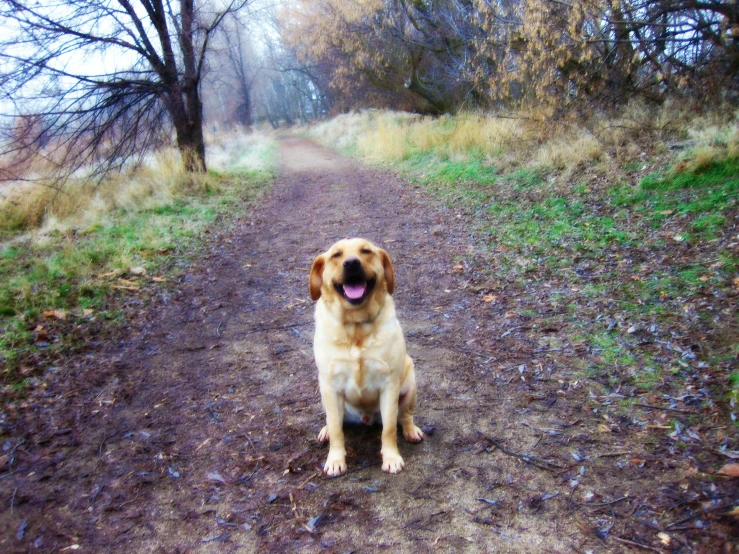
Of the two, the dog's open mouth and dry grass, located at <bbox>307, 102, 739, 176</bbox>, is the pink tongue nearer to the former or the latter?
the dog's open mouth

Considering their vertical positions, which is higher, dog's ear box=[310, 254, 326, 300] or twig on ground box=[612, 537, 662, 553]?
dog's ear box=[310, 254, 326, 300]

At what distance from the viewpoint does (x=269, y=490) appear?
2.76m

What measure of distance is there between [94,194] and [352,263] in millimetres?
8614

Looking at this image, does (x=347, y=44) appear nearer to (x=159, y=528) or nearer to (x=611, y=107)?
(x=611, y=107)

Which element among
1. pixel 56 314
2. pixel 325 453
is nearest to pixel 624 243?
pixel 325 453

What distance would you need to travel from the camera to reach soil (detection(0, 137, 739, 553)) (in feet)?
7.84

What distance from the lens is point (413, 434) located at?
10.1 feet

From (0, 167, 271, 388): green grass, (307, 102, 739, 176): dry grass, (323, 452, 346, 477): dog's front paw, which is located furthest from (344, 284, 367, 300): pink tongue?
(307, 102, 739, 176): dry grass

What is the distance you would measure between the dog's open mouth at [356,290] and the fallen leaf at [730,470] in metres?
2.07

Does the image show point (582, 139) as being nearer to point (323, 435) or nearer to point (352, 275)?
point (352, 275)

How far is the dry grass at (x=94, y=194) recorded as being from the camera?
8016 millimetres

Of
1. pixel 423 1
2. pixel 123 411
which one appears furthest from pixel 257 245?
pixel 423 1

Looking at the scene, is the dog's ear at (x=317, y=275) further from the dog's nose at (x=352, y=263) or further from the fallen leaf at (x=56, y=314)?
Answer: the fallen leaf at (x=56, y=314)

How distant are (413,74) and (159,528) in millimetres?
15999
